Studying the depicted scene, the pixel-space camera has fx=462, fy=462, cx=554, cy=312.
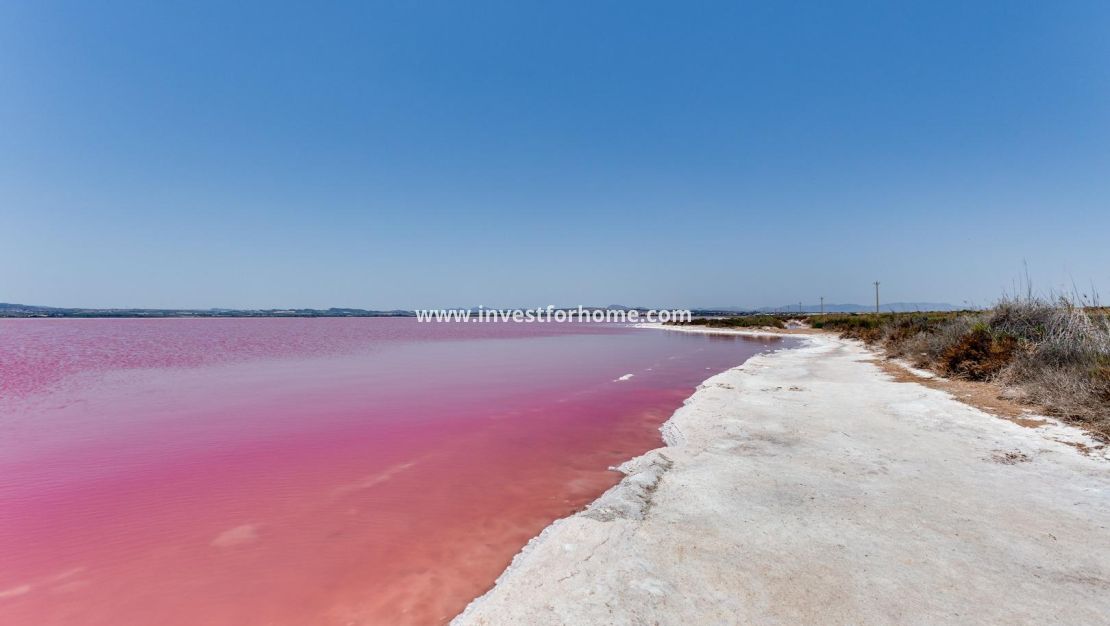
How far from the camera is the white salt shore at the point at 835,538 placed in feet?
11.4

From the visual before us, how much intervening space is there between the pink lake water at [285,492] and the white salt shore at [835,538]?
91 cm

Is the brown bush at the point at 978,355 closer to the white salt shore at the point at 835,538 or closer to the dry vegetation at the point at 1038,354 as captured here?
the dry vegetation at the point at 1038,354

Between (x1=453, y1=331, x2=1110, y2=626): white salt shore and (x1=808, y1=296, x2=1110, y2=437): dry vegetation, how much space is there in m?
1.35

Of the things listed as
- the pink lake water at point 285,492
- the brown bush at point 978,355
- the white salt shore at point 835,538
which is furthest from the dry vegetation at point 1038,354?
the pink lake water at point 285,492

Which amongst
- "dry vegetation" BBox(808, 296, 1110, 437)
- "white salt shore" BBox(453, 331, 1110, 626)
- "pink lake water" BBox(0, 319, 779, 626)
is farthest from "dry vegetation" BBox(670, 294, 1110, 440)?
"pink lake water" BBox(0, 319, 779, 626)

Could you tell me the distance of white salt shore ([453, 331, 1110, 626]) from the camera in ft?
11.4

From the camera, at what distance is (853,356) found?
23703mm

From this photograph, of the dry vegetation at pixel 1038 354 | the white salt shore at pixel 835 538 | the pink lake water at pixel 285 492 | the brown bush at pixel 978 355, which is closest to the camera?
the white salt shore at pixel 835 538

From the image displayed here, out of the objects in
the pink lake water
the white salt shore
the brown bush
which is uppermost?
the brown bush

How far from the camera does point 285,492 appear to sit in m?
6.44

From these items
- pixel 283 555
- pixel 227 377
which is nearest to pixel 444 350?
pixel 227 377

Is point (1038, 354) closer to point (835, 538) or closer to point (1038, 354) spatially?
point (1038, 354)

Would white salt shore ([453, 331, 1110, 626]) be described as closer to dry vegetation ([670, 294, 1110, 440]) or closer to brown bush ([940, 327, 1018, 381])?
dry vegetation ([670, 294, 1110, 440])

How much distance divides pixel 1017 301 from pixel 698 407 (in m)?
13.2
